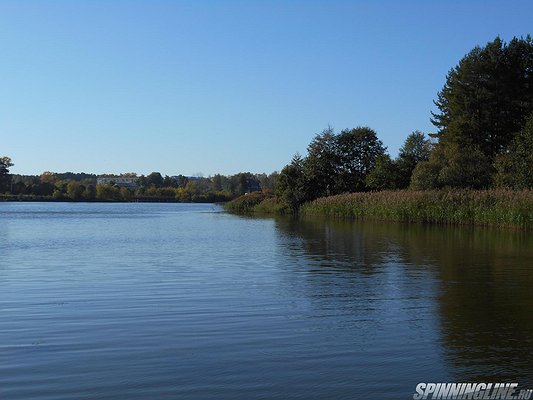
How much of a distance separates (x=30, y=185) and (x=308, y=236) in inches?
4318

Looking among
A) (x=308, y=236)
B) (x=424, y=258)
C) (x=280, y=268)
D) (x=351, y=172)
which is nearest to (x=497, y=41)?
(x=351, y=172)

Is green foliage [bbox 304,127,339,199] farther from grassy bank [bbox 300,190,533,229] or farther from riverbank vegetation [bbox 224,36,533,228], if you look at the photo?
grassy bank [bbox 300,190,533,229]

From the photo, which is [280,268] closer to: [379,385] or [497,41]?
[379,385]

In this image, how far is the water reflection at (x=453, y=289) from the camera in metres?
7.64

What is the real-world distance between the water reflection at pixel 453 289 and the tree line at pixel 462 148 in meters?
19.1

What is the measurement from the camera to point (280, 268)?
16.2 m

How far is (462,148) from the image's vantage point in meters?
48.5

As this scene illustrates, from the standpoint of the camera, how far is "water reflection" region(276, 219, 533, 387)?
7645mm

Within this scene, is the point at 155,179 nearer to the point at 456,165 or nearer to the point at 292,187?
the point at 292,187

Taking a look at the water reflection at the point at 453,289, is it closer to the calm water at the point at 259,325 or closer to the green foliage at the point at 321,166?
the calm water at the point at 259,325

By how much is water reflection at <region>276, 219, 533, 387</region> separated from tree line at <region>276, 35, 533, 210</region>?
19.1 meters

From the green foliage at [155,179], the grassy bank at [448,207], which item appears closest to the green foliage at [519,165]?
the grassy bank at [448,207]

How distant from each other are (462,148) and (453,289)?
38.0 meters

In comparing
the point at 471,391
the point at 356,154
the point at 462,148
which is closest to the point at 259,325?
the point at 471,391
